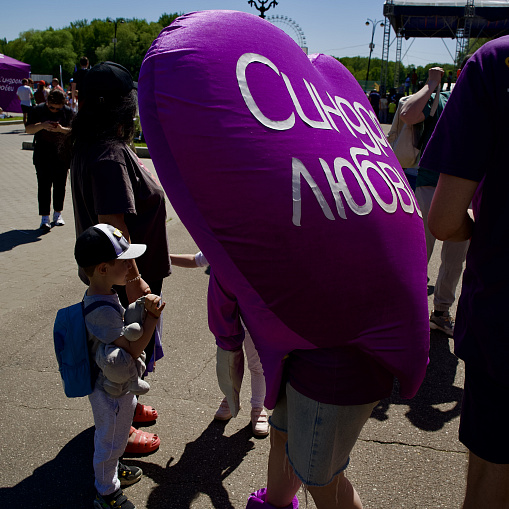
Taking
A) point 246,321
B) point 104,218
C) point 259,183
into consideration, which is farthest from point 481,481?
point 104,218

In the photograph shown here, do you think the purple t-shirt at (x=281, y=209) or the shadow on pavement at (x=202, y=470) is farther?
the shadow on pavement at (x=202, y=470)

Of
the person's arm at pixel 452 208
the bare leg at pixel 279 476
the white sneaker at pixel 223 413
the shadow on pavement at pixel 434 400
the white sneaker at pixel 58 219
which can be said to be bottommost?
the white sneaker at pixel 58 219

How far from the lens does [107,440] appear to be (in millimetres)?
2209

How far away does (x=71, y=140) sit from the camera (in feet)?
8.44

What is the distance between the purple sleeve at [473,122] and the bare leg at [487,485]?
36.0 inches

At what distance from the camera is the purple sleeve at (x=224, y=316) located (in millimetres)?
1701

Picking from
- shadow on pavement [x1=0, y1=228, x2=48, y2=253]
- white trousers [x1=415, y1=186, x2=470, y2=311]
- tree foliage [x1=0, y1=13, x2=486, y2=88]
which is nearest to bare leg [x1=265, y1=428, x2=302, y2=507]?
white trousers [x1=415, y1=186, x2=470, y2=311]

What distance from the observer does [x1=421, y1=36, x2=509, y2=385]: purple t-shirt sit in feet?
5.10

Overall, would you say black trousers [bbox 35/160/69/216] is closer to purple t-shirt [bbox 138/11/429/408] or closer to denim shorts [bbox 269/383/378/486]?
purple t-shirt [bbox 138/11/429/408]

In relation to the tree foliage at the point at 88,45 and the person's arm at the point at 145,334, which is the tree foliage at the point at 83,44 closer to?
the tree foliage at the point at 88,45

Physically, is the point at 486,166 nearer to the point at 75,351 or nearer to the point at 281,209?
the point at 281,209

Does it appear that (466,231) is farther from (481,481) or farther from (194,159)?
(194,159)

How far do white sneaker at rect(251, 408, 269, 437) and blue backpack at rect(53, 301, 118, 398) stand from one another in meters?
1.01

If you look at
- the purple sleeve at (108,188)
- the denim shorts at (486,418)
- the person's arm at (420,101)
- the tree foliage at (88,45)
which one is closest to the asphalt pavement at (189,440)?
the denim shorts at (486,418)
